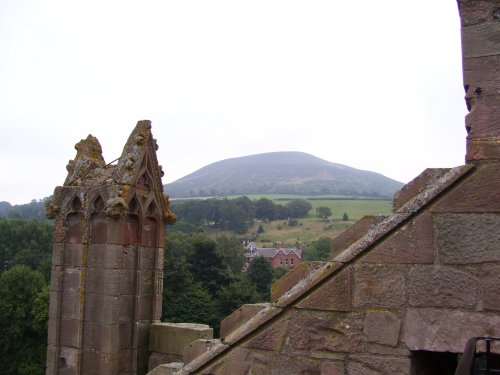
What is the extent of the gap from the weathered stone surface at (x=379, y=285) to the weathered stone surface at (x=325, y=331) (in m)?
0.13

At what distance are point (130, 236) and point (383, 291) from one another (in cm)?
414

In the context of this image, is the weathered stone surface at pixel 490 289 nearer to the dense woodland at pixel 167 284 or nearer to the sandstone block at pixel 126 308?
the sandstone block at pixel 126 308

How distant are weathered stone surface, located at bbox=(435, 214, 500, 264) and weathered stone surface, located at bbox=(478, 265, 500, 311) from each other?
64 millimetres

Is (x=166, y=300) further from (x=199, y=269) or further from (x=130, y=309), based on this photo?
(x=130, y=309)

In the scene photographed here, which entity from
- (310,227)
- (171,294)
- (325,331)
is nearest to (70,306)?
(325,331)

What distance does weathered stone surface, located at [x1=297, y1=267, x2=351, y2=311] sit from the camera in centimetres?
366

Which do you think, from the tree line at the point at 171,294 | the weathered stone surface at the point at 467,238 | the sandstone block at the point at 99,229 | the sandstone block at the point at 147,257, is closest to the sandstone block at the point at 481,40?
the weathered stone surface at the point at 467,238

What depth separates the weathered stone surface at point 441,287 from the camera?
11.1ft

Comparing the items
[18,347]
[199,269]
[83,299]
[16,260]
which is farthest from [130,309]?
[16,260]

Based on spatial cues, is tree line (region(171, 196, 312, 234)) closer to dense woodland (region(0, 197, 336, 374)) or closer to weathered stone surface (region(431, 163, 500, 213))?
dense woodland (region(0, 197, 336, 374))

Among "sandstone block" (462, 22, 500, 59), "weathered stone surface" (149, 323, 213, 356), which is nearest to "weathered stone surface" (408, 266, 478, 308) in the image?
"sandstone block" (462, 22, 500, 59)

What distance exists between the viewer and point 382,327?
11.6ft

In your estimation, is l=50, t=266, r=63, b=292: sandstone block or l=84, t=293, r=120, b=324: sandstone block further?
l=50, t=266, r=63, b=292: sandstone block

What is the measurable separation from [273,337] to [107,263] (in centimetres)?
354
